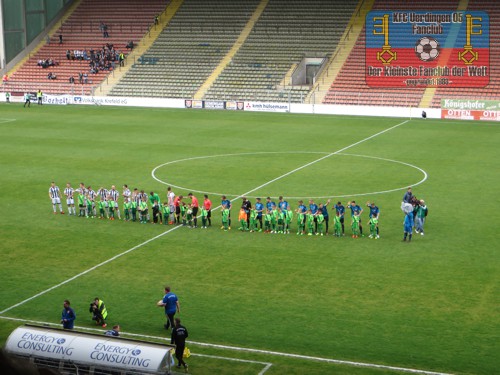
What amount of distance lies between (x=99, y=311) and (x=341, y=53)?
50678 millimetres

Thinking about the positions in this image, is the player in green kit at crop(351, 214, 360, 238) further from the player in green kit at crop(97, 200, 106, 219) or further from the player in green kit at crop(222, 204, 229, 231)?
the player in green kit at crop(97, 200, 106, 219)

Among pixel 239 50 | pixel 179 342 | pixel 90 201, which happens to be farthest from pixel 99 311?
pixel 239 50

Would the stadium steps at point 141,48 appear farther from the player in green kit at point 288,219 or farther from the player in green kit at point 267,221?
the player in green kit at point 288,219

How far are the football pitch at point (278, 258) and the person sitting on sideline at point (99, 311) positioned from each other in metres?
0.23

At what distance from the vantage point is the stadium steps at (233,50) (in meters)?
64.7

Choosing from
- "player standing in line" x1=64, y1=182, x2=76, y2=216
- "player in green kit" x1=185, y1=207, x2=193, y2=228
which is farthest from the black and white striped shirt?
"player in green kit" x1=185, y1=207, x2=193, y2=228

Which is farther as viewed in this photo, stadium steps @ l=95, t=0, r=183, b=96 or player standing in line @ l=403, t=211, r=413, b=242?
stadium steps @ l=95, t=0, r=183, b=96

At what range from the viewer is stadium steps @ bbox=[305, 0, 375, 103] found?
6147 centimetres

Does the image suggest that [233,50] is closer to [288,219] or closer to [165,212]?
[165,212]

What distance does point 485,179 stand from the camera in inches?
1398

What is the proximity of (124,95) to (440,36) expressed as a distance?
27.0 m

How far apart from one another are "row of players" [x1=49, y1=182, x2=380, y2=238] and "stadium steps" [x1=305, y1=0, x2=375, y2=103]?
3247 cm

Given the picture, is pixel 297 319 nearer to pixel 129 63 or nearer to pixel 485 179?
pixel 485 179

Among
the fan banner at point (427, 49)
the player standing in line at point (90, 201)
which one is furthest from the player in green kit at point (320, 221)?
the fan banner at point (427, 49)
